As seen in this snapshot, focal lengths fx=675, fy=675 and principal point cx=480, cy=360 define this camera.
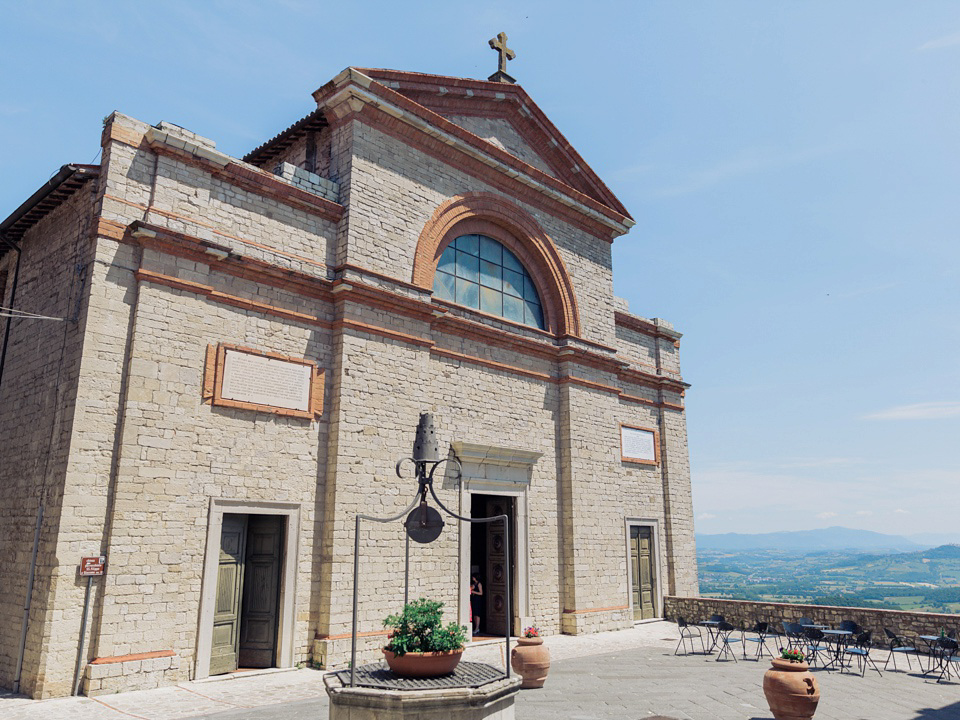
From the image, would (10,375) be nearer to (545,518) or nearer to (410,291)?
(410,291)

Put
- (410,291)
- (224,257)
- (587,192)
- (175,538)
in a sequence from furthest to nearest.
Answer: (587,192) → (410,291) → (224,257) → (175,538)

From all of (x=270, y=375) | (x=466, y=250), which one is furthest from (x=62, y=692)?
(x=466, y=250)

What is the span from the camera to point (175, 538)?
9.59m

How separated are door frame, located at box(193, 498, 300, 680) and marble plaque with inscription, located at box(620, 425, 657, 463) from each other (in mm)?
9561

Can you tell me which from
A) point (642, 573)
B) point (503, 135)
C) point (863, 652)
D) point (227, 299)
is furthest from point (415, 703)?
point (503, 135)

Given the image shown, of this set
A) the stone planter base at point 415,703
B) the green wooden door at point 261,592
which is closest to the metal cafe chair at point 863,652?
the stone planter base at point 415,703

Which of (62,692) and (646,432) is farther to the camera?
(646,432)

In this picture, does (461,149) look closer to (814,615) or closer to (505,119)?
(505,119)

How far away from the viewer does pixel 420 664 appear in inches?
252

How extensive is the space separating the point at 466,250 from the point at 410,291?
2525 millimetres

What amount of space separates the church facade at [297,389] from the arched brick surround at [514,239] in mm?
65

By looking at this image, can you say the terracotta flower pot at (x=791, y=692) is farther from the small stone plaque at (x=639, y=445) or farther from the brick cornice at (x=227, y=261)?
the small stone plaque at (x=639, y=445)

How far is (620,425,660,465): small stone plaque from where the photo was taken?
1788 centimetres

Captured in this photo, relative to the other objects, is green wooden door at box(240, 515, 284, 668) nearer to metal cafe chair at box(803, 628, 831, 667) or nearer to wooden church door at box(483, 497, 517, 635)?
wooden church door at box(483, 497, 517, 635)
